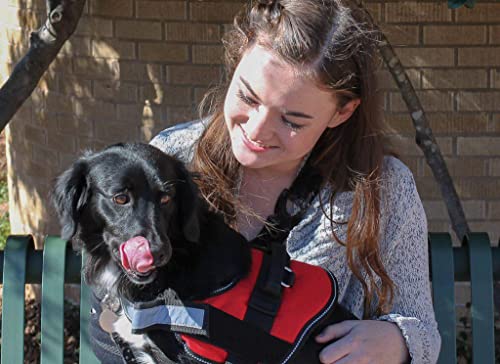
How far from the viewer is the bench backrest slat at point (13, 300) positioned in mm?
3201

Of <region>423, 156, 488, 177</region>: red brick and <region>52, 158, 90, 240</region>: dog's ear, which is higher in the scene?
<region>52, 158, 90, 240</region>: dog's ear

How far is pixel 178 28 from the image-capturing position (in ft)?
16.8

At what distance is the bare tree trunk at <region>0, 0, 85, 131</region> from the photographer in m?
3.95

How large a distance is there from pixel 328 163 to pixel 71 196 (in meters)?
0.86

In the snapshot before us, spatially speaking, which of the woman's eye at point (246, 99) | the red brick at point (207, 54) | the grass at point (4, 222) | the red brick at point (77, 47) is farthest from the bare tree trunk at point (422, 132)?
the grass at point (4, 222)

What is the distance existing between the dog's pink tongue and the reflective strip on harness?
0.14m

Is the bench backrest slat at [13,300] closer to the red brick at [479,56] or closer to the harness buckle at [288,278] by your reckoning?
the harness buckle at [288,278]

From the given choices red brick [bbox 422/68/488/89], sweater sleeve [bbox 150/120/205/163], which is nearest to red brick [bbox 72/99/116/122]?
red brick [bbox 422/68/488/89]

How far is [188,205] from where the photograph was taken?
8.79ft

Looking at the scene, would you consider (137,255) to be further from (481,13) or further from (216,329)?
(481,13)

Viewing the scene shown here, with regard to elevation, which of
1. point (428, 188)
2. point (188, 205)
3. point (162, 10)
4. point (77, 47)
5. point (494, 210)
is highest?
point (162, 10)

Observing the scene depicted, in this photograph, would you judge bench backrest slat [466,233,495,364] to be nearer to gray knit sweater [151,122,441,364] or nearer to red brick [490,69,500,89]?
gray knit sweater [151,122,441,364]

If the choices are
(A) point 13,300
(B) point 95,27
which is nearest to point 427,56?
(B) point 95,27

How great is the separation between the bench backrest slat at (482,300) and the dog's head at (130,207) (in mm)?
1051
